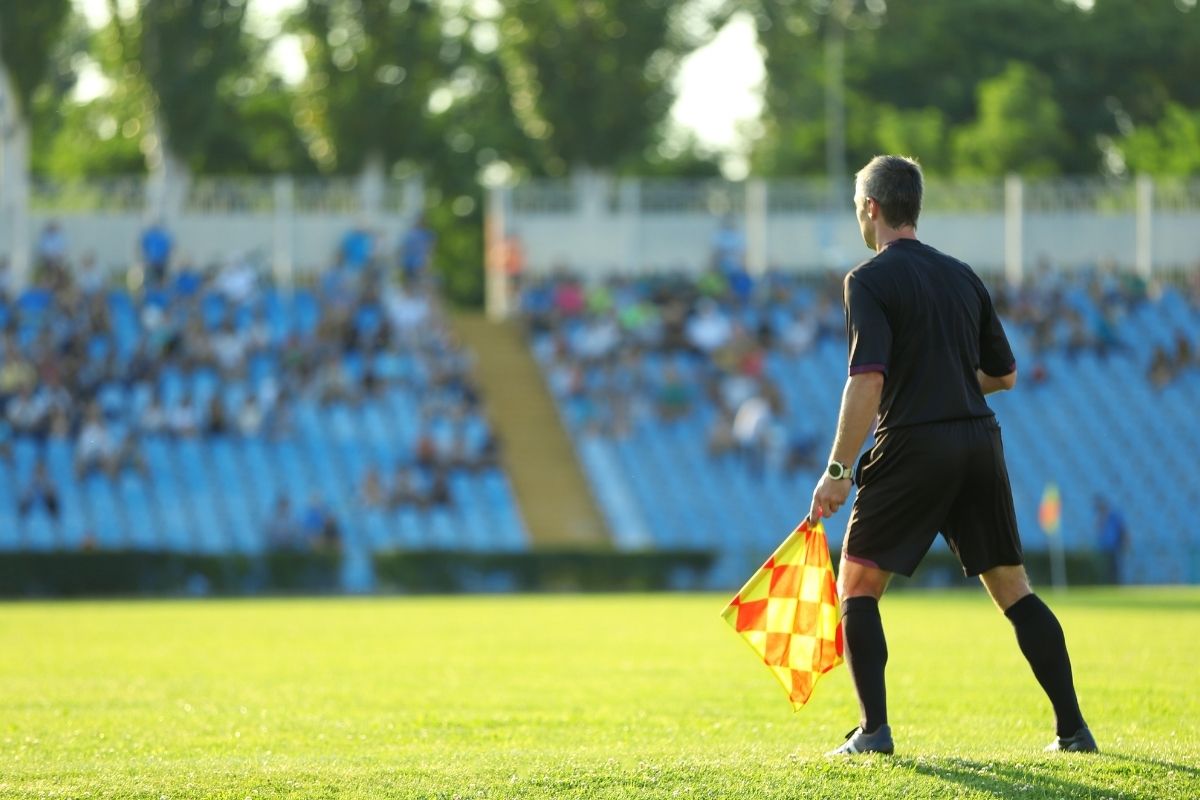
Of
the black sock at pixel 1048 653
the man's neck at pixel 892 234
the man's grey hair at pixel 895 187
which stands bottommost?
the black sock at pixel 1048 653

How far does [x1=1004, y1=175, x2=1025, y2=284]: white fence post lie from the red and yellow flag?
34.8 metres

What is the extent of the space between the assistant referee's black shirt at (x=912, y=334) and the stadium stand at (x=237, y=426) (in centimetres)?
2335

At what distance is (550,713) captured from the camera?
10242 millimetres

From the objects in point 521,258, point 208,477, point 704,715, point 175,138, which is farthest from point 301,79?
point 704,715

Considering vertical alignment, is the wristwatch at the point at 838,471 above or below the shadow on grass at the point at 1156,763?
above

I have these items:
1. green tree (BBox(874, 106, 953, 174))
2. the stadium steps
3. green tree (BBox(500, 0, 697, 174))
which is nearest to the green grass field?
the stadium steps

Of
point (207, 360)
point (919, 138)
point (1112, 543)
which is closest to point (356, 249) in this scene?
point (207, 360)

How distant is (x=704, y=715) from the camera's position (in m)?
10.1

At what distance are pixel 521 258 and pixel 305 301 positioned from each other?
557 cm

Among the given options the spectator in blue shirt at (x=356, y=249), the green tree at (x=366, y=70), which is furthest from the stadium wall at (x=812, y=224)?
the green tree at (x=366, y=70)

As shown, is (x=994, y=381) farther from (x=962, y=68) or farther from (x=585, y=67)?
(x=962, y=68)

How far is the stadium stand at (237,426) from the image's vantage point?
31000mm

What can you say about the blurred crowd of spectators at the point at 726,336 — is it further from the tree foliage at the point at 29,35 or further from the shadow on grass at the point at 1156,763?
the shadow on grass at the point at 1156,763

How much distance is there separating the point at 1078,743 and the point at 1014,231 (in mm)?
35246
